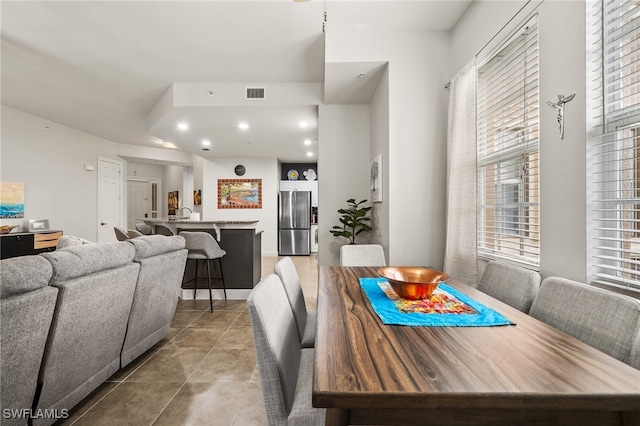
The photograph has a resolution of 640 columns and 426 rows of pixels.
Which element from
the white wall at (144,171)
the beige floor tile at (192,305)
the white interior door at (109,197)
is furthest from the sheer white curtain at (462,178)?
the white wall at (144,171)

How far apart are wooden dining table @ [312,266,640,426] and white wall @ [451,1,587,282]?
84 centimetres

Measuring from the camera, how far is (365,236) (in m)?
4.02

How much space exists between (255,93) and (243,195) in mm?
4045

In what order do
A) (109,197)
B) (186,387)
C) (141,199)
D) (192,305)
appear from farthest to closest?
(141,199)
(109,197)
(192,305)
(186,387)

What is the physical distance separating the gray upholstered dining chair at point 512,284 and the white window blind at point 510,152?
0.35 meters

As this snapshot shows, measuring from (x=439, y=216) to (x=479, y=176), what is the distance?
530mm

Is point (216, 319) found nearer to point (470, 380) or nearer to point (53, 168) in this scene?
point (470, 380)

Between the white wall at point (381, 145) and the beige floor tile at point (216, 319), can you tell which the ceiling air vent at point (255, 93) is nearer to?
the white wall at point (381, 145)

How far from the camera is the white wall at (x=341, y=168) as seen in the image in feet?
13.4

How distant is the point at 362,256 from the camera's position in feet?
9.02

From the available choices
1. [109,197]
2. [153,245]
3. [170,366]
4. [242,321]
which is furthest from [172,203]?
[170,366]

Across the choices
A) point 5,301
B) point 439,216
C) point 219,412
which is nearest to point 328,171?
point 439,216

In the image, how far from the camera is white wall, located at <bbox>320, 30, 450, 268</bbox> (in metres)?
2.90

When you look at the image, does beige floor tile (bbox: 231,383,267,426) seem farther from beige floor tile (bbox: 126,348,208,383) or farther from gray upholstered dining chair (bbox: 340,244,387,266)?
gray upholstered dining chair (bbox: 340,244,387,266)
